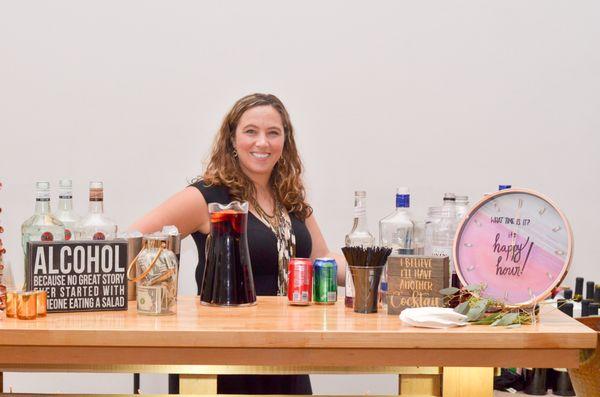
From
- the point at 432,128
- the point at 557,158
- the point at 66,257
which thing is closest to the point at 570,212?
the point at 557,158

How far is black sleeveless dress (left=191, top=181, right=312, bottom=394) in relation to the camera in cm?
224

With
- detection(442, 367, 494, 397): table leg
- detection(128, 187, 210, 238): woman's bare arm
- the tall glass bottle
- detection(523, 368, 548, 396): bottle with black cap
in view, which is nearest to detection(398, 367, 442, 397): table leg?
detection(442, 367, 494, 397): table leg

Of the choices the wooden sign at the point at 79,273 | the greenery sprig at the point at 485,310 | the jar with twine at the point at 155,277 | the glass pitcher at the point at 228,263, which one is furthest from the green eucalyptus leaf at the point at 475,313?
the wooden sign at the point at 79,273

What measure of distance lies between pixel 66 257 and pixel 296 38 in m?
2.40

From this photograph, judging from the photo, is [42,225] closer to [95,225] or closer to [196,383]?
[95,225]

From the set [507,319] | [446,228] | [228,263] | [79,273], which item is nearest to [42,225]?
[79,273]

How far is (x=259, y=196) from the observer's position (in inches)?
103

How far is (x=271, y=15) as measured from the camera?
3.73m

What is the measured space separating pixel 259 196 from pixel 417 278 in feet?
3.59

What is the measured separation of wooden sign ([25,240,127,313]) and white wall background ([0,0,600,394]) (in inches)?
83.9

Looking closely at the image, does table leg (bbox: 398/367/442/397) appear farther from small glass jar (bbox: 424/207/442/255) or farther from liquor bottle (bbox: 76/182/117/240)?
liquor bottle (bbox: 76/182/117/240)

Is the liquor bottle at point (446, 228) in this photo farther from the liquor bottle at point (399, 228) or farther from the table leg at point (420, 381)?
the table leg at point (420, 381)

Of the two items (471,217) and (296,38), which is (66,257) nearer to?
(471,217)

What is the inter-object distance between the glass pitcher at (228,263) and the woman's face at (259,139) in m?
0.80
